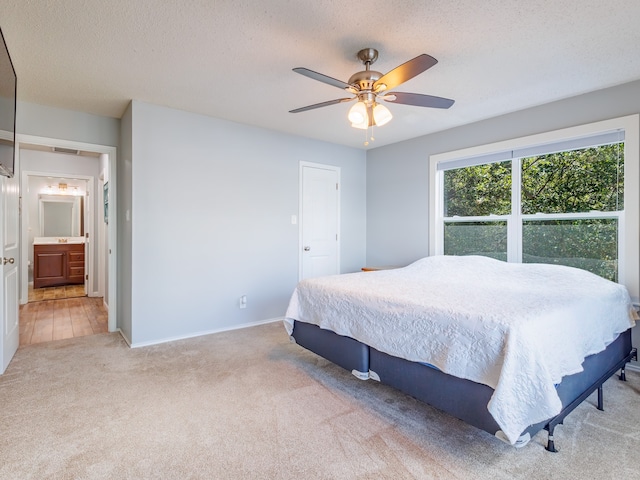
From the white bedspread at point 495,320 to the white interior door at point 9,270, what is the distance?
2.33m

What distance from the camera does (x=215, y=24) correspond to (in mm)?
2014

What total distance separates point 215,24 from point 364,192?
11.2ft

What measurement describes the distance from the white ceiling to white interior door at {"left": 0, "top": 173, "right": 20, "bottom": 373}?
961mm

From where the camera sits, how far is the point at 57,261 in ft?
21.2

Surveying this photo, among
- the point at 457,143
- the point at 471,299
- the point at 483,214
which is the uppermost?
the point at 457,143

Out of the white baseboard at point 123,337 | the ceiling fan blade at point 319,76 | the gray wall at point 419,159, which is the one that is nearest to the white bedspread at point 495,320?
the gray wall at point 419,159

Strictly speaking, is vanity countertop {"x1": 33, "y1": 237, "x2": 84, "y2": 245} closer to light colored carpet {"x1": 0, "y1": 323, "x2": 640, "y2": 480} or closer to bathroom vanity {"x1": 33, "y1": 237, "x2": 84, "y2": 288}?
bathroom vanity {"x1": 33, "y1": 237, "x2": 84, "y2": 288}

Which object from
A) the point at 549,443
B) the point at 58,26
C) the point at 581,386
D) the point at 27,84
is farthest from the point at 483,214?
the point at 27,84

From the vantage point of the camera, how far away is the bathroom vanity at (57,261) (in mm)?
6316

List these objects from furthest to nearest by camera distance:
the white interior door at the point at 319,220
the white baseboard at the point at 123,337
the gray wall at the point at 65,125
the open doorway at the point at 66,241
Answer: the white interior door at the point at 319,220 → the open doorway at the point at 66,241 → the white baseboard at the point at 123,337 → the gray wall at the point at 65,125

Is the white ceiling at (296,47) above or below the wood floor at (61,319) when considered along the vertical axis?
above

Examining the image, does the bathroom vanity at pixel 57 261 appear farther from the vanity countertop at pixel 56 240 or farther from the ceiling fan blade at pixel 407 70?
the ceiling fan blade at pixel 407 70

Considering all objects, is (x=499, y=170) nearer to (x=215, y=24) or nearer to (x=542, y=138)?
(x=542, y=138)

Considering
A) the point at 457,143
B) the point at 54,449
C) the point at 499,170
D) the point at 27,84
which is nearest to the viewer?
the point at 54,449
